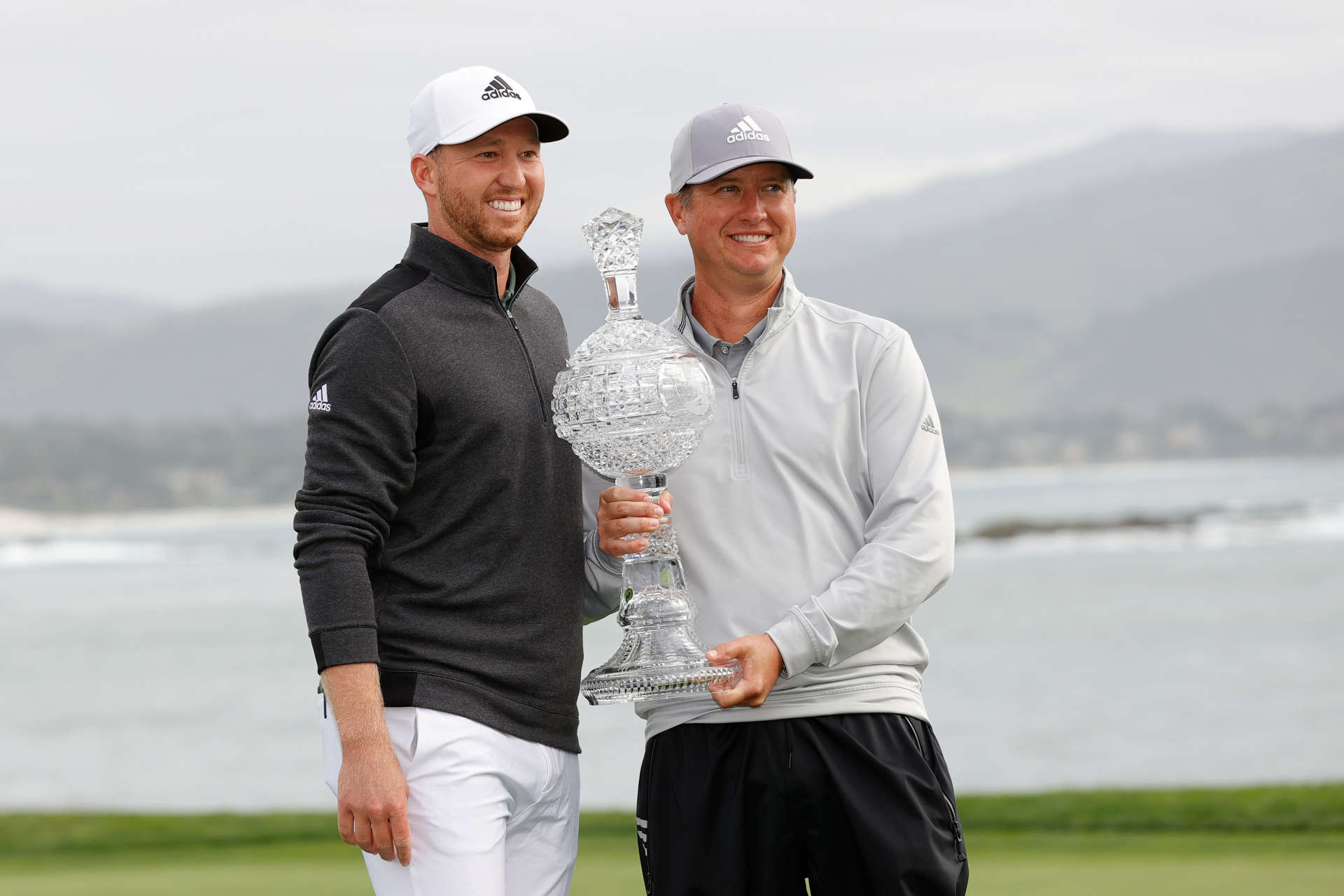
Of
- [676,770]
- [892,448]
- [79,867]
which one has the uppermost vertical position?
[892,448]

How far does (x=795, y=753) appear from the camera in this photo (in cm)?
205

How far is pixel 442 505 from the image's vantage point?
1.98 meters

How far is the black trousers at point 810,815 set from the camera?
2023 millimetres

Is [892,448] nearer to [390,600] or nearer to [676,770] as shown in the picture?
[676,770]

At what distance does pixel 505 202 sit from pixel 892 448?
25.7 inches

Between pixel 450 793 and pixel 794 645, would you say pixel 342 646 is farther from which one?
pixel 794 645

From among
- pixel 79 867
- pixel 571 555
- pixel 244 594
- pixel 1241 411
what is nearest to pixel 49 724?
pixel 244 594

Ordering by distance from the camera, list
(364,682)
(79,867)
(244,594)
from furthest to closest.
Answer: (244,594) < (79,867) < (364,682)

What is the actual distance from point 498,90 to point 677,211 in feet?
1.12

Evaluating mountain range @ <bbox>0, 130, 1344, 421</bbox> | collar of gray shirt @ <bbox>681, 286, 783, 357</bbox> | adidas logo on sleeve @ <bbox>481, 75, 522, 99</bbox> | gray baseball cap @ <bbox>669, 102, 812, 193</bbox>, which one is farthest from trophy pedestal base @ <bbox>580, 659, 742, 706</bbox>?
mountain range @ <bbox>0, 130, 1344, 421</bbox>

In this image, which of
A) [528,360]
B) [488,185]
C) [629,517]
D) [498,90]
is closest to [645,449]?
[629,517]

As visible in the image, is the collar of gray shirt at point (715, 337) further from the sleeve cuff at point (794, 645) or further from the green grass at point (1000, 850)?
the green grass at point (1000, 850)

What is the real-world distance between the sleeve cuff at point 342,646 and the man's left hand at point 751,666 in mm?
452

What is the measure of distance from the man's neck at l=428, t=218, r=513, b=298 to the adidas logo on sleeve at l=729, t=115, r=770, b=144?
0.36 metres
